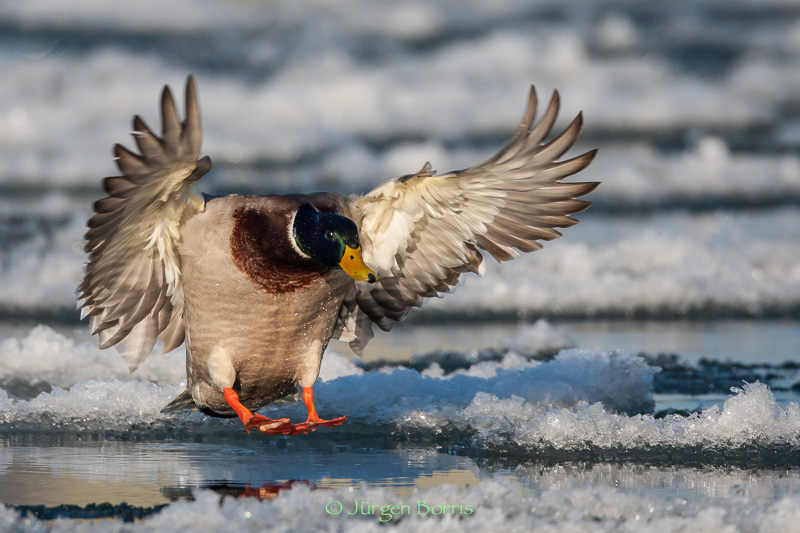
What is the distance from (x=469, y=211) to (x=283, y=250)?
1.01 metres

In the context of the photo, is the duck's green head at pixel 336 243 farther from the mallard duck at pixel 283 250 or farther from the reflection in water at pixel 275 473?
the reflection in water at pixel 275 473

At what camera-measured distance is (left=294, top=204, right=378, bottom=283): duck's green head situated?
221 inches

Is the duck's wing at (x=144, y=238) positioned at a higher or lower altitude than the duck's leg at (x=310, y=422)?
higher

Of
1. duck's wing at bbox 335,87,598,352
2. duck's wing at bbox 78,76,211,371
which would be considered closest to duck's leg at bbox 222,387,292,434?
duck's wing at bbox 78,76,211,371

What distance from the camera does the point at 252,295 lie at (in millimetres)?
→ 5941

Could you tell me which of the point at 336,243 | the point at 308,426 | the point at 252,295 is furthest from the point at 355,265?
the point at 308,426

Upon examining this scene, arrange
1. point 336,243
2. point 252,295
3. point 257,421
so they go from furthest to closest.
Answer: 1. point 252,295
2. point 257,421
3. point 336,243

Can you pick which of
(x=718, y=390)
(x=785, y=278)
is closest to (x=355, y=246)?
(x=718, y=390)

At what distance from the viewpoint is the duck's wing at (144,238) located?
504 centimetres

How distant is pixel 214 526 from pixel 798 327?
8091 millimetres

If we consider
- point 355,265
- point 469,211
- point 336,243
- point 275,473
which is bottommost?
point 275,473

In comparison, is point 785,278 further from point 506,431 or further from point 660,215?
point 506,431

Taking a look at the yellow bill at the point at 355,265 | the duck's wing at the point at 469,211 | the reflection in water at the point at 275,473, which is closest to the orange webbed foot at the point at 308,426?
the reflection in water at the point at 275,473

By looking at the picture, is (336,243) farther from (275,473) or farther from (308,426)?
(275,473)
